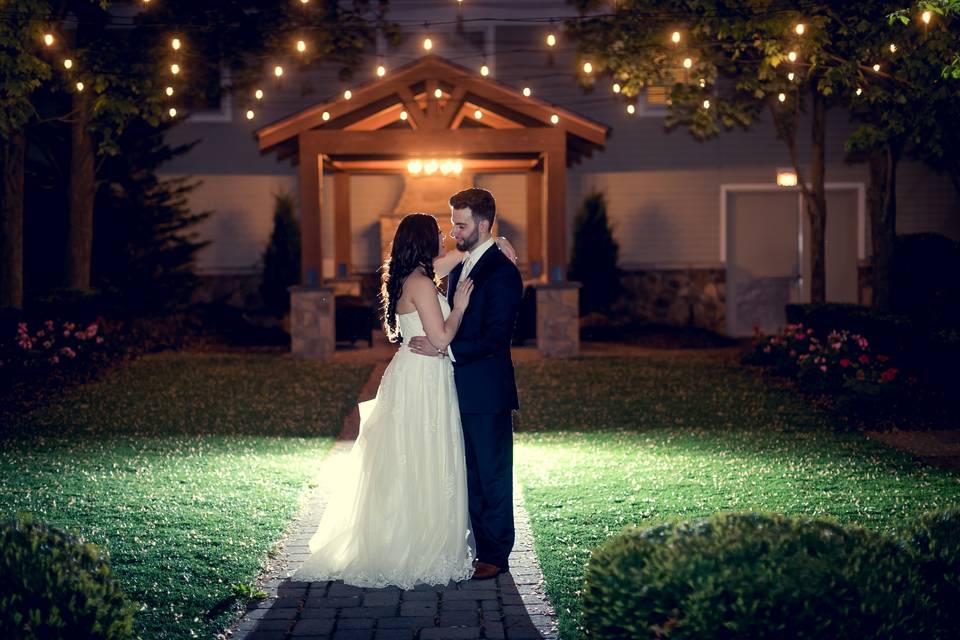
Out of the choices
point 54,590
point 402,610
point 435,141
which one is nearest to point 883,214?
point 435,141

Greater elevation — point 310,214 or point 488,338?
point 310,214

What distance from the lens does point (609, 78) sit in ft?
75.4

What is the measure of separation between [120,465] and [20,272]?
9.06 meters

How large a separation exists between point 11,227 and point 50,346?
2298 mm

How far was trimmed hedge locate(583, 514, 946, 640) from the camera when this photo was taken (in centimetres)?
369

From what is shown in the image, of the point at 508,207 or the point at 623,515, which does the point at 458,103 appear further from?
the point at 623,515

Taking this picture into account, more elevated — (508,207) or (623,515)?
(508,207)

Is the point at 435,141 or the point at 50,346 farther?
the point at 435,141

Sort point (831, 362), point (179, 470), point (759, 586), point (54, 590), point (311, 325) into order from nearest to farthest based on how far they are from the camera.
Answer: point (759, 586)
point (54, 590)
point (179, 470)
point (831, 362)
point (311, 325)

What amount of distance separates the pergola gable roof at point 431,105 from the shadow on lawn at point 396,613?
12494mm

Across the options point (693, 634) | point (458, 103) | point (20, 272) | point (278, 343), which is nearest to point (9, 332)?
point (20, 272)

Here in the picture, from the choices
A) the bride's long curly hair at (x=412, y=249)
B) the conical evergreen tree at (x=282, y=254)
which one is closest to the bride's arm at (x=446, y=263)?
the bride's long curly hair at (x=412, y=249)

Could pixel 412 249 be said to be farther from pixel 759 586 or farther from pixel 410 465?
pixel 759 586

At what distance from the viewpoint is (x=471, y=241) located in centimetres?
618
